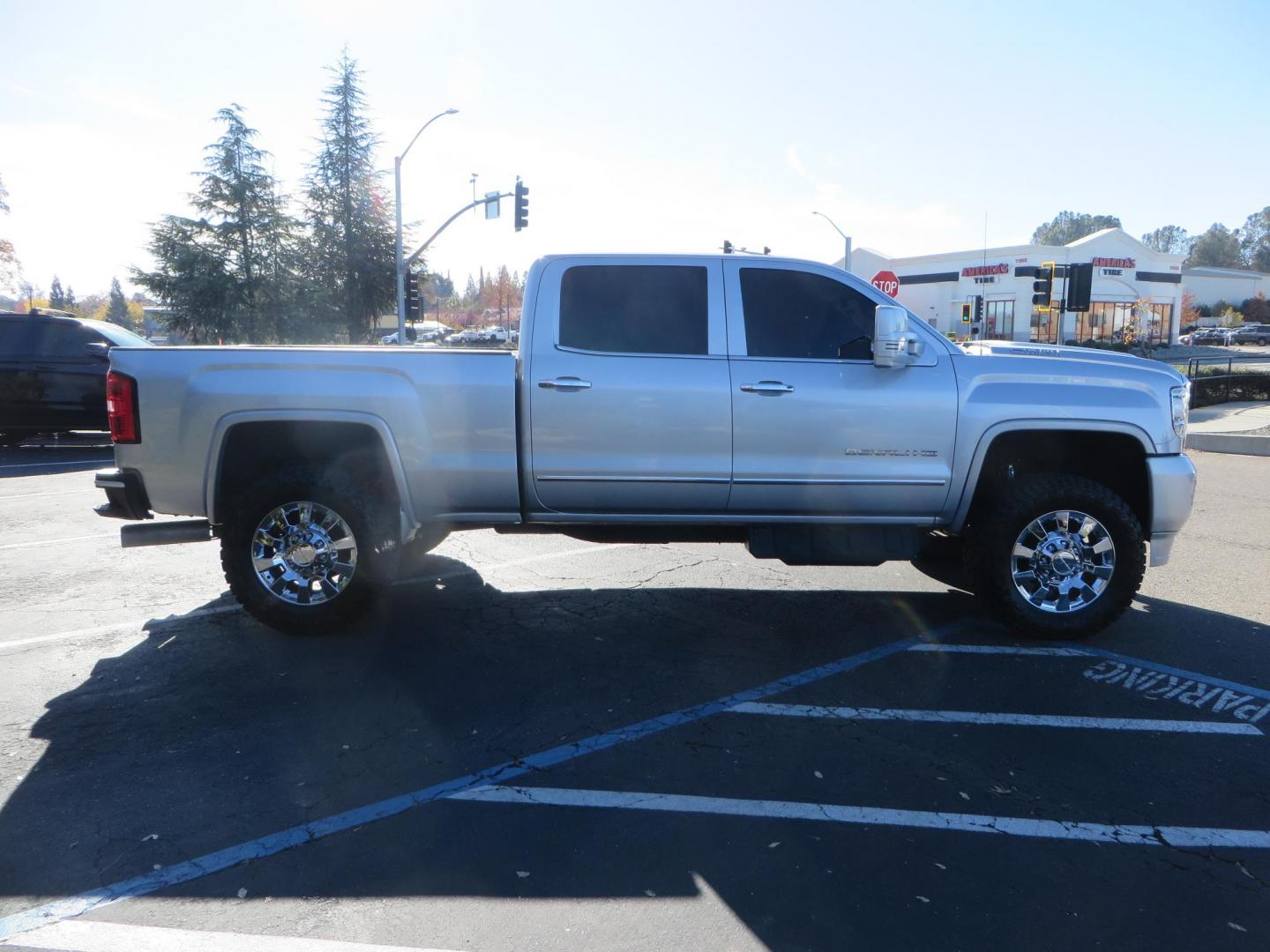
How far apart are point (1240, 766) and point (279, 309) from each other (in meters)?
40.1

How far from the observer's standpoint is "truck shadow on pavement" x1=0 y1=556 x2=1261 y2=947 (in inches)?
115

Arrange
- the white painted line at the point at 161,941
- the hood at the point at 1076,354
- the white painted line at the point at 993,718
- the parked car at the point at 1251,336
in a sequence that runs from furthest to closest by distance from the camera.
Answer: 1. the parked car at the point at 1251,336
2. the hood at the point at 1076,354
3. the white painted line at the point at 993,718
4. the white painted line at the point at 161,941

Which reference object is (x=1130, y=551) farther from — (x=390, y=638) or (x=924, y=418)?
(x=390, y=638)

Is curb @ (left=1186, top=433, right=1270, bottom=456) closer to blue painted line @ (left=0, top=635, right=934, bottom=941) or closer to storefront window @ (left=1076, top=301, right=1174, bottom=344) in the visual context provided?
blue painted line @ (left=0, top=635, right=934, bottom=941)

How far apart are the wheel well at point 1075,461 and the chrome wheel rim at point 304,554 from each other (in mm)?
3765

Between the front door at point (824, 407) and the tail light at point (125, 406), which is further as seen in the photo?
the front door at point (824, 407)

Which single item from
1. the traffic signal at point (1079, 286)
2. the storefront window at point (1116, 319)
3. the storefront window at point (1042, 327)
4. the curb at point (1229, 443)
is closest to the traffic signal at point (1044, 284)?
the traffic signal at point (1079, 286)

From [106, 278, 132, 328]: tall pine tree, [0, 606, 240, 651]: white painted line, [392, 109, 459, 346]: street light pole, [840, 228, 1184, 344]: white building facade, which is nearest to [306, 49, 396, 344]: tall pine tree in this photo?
[392, 109, 459, 346]: street light pole

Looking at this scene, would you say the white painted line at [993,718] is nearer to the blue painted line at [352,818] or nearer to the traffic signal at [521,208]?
the blue painted line at [352,818]

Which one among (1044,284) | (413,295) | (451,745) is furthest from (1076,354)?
(413,295)

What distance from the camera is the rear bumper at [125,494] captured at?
514 cm

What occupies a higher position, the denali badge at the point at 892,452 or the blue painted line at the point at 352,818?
the denali badge at the point at 892,452

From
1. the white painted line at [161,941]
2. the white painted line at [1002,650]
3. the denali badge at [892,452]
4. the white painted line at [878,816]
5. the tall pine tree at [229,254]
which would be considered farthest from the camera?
the tall pine tree at [229,254]

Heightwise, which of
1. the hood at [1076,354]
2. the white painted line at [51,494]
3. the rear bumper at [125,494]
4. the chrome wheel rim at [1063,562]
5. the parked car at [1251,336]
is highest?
the parked car at [1251,336]
